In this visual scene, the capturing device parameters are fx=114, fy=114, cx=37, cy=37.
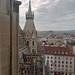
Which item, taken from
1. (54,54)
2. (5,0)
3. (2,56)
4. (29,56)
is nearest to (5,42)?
(2,56)

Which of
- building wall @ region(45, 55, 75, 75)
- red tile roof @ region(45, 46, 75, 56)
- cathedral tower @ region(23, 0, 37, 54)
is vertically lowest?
building wall @ region(45, 55, 75, 75)

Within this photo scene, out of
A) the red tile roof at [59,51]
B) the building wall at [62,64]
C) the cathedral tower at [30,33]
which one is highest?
the cathedral tower at [30,33]

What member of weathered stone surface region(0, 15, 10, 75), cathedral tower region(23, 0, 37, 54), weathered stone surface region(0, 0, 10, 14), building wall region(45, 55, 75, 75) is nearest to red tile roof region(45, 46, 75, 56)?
building wall region(45, 55, 75, 75)

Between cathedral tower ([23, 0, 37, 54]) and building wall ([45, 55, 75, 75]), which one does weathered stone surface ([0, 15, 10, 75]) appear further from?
building wall ([45, 55, 75, 75])

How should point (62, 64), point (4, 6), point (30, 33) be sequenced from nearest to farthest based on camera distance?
1. point (4, 6)
2. point (30, 33)
3. point (62, 64)

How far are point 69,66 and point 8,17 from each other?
2564cm

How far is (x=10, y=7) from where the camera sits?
2178mm

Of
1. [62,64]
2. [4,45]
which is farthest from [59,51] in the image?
[4,45]

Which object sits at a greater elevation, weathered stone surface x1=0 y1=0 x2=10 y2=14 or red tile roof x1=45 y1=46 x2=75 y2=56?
weathered stone surface x1=0 y1=0 x2=10 y2=14

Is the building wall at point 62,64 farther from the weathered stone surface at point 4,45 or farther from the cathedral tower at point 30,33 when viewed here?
the weathered stone surface at point 4,45

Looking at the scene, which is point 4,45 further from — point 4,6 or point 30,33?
point 30,33

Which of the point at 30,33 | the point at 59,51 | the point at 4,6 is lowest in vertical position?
the point at 59,51

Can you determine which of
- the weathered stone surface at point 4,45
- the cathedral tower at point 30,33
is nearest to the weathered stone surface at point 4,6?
the weathered stone surface at point 4,45

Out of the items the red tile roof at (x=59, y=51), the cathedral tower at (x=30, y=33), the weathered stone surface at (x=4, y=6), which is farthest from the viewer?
the red tile roof at (x=59, y=51)
